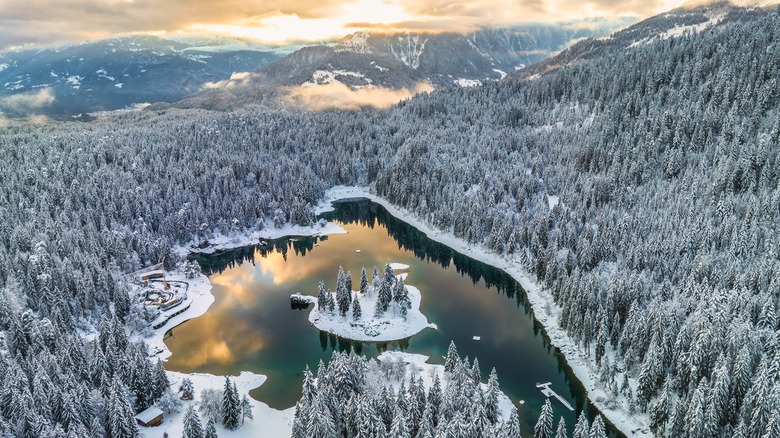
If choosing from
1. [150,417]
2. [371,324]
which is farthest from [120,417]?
[371,324]

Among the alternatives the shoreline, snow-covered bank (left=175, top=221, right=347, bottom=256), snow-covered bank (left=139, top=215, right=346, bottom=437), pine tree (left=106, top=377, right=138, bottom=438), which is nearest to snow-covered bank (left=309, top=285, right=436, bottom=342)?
snow-covered bank (left=139, top=215, right=346, bottom=437)

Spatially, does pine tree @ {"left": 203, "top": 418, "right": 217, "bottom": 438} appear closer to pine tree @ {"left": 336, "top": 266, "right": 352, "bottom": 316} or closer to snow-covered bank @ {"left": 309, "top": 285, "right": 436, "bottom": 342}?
snow-covered bank @ {"left": 309, "top": 285, "right": 436, "bottom": 342}

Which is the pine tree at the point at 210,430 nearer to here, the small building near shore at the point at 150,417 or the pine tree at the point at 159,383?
the small building near shore at the point at 150,417

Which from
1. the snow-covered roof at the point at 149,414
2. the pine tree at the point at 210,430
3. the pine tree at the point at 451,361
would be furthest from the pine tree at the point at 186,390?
the pine tree at the point at 451,361

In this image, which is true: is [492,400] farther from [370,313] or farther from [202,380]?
[202,380]

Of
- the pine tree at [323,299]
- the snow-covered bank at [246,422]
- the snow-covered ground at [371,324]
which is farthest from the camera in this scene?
the pine tree at [323,299]

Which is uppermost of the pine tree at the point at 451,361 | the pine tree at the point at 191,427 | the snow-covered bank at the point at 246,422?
the pine tree at the point at 191,427

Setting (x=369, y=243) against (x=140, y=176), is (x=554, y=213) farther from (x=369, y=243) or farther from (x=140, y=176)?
(x=140, y=176)

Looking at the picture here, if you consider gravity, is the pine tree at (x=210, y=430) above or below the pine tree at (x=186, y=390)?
above
